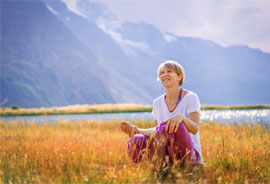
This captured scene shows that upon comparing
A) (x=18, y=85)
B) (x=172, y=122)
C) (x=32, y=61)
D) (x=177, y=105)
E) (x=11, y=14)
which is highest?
(x=11, y=14)

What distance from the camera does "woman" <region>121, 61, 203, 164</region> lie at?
3053 millimetres

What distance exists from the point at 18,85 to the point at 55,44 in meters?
45.1

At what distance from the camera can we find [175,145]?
3139 mm

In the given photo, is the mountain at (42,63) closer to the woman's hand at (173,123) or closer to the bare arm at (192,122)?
the bare arm at (192,122)

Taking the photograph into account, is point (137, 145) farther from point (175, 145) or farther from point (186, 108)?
point (186, 108)

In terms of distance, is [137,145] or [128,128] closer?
[137,145]

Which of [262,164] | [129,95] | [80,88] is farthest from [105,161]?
[129,95]

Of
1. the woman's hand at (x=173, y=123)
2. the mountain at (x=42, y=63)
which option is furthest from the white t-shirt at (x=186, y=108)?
the mountain at (x=42, y=63)

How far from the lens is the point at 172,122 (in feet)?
9.62

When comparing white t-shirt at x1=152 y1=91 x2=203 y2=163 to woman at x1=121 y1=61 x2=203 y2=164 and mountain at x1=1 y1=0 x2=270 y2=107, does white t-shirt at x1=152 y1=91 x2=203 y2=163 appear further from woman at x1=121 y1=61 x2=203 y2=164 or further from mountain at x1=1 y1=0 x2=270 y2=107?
mountain at x1=1 y1=0 x2=270 y2=107

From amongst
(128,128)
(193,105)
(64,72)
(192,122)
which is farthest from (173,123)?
(64,72)

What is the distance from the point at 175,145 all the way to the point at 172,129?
303 millimetres

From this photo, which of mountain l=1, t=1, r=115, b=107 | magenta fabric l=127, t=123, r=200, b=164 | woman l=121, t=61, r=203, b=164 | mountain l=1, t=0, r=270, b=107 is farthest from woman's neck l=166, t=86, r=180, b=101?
mountain l=1, t=0, r=270, b=107

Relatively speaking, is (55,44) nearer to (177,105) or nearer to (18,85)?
(18,85)
